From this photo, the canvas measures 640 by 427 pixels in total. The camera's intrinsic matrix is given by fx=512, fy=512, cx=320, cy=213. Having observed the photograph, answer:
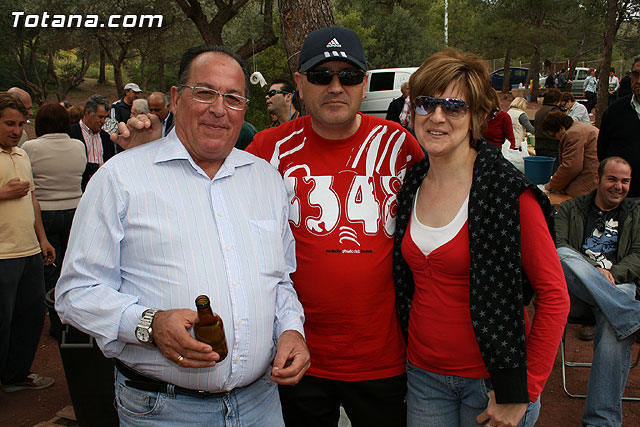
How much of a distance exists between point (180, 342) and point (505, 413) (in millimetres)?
1223

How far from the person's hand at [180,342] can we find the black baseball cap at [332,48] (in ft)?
4.32

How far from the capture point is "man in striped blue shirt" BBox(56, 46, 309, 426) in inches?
68.3

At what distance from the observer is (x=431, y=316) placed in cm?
209

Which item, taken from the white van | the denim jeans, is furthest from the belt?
the white van

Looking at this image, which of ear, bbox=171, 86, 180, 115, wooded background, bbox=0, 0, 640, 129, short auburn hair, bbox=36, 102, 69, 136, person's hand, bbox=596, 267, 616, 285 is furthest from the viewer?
wooded background, bbox=0, 0, 640, 129

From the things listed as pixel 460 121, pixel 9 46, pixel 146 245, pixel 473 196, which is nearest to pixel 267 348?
pixel 146 245

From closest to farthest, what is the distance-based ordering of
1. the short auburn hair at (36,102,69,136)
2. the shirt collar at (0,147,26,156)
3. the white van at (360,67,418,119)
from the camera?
Result: the shirt collar at (0,147,26,156), the short auburn hair at (36,102,69,136), the white van at (360,67,418,119)

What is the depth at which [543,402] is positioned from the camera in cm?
424

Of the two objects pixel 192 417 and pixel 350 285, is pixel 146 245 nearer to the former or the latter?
pixel 192 417

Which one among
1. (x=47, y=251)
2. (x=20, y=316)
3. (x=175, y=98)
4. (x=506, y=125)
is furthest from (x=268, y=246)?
(x=506, y=125)

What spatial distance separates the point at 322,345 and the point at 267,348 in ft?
1.43

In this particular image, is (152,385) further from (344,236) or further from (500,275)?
(500,275)

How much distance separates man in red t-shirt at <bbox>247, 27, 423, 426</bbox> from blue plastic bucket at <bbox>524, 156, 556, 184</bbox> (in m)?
4.21

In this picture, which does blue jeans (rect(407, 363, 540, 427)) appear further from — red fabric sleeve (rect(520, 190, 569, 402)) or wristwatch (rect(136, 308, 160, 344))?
wristwatch (rect(136, 308, 160, 344))
